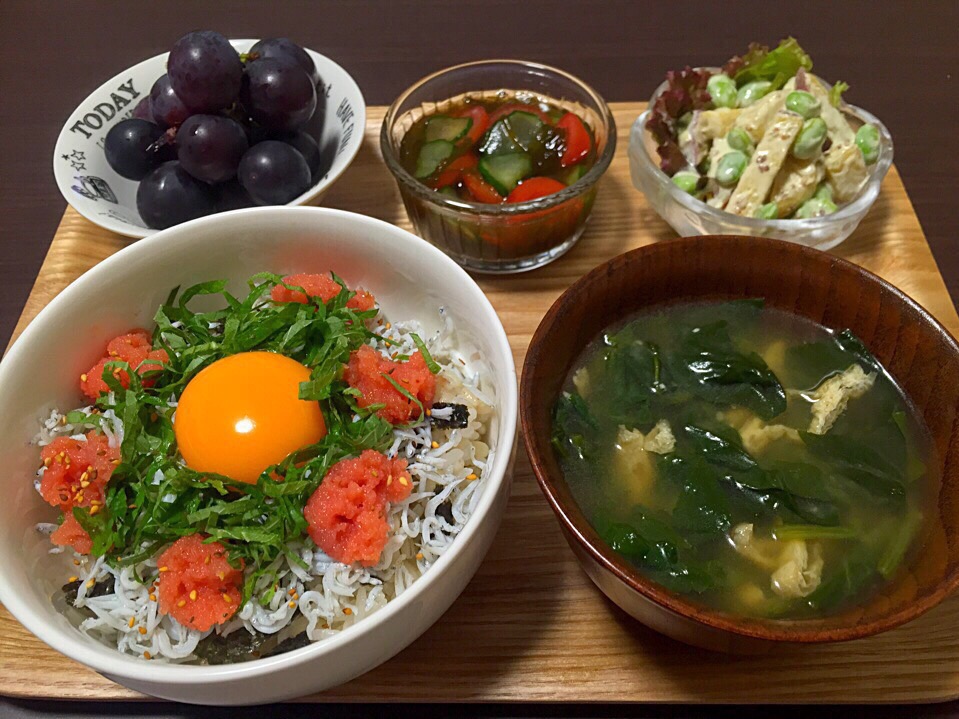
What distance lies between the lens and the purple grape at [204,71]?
186 centimetres

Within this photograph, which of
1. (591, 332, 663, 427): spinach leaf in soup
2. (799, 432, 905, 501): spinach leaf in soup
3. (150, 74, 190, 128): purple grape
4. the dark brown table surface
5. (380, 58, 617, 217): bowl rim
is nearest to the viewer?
(799, 432, 905, 501): spinach leaf in soup

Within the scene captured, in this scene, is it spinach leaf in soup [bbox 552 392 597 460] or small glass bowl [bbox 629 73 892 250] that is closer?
spinach leaf in soup [bbox 552 392 597 460]

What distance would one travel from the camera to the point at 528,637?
1.39 meters

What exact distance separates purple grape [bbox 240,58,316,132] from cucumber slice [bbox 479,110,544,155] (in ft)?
1.75

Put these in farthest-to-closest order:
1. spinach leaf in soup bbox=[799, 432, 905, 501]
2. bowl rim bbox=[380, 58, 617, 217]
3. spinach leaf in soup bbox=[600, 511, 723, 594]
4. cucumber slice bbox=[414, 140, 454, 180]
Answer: cucumber slice bbox=[414, 140, 454, 180], bowl rim bbox=[380, 58, 617, 217], spinach leaf in soup bbox=[799, 432, 905, 501], spinach leaf in soup bbox=[600, 511, 723, 594]

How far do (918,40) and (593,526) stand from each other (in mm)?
3009

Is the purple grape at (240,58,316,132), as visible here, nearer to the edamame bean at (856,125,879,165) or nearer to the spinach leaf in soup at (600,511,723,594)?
the spinach leaf in soup at (600,511,723,594)

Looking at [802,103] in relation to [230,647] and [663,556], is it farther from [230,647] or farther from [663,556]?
[230,647]

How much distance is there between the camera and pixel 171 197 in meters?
1.90

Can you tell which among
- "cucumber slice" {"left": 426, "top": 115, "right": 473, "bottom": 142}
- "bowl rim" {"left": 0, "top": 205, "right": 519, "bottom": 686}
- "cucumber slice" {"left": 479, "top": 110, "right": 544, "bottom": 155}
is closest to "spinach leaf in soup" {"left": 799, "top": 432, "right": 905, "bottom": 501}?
"bowl rim" {"left": 0, "top": 205, "right": 519, "bottom": 686}

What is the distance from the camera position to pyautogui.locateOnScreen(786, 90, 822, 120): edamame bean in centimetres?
195

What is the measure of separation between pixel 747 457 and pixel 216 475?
1046 millimetres

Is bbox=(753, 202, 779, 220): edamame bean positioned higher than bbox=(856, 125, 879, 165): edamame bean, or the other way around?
bbox=(856, 125, 879, 165): edamame bean

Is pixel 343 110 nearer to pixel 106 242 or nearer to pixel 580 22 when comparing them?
pixel 106 242
